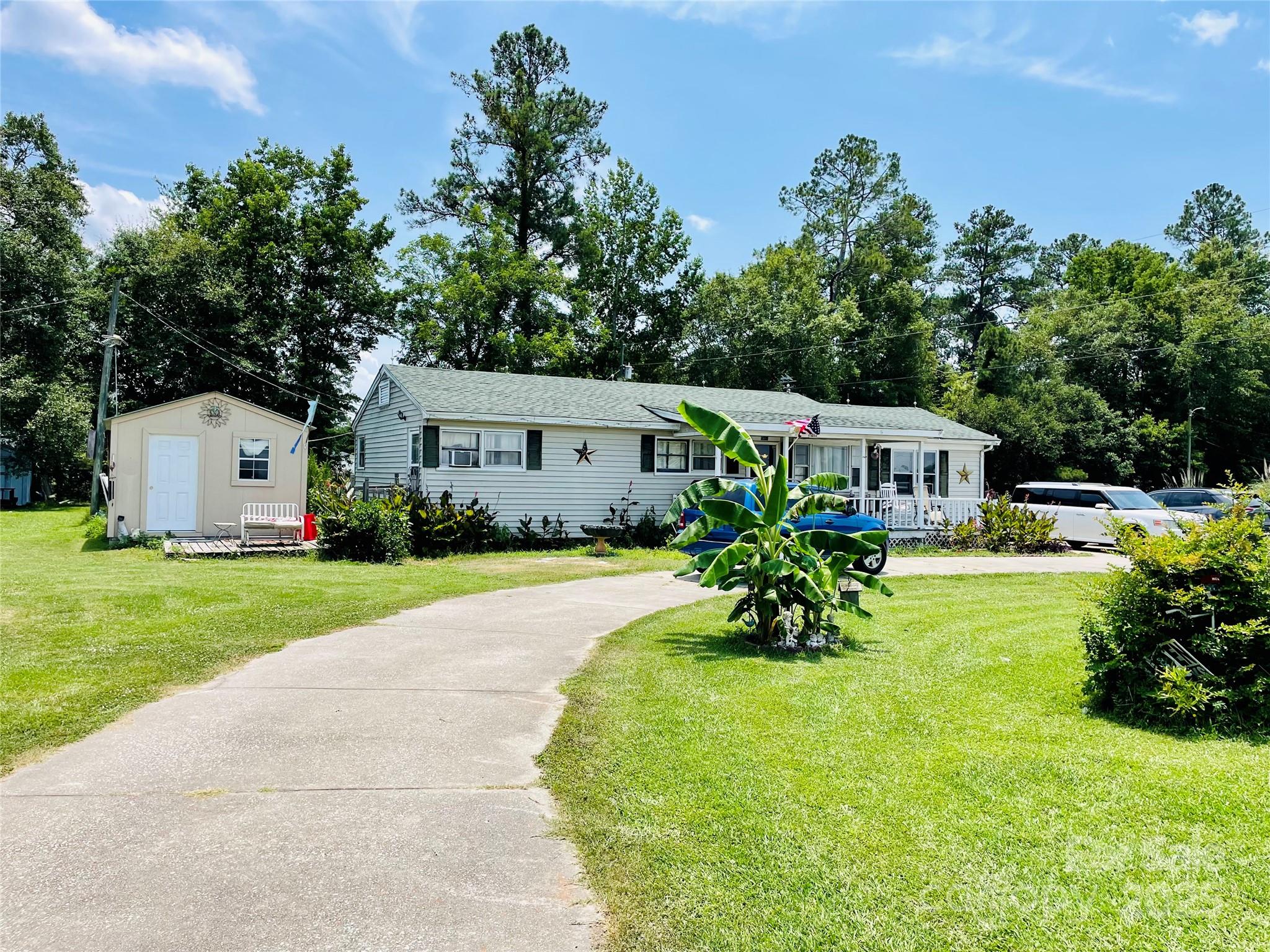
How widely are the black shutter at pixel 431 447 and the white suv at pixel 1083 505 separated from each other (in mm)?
15565

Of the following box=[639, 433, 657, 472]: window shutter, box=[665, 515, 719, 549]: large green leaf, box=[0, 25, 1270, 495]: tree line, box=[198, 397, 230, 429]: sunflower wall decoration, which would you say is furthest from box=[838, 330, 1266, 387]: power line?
box=[665, 515, 719, 549]: large green leaf

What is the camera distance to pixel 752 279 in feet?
131

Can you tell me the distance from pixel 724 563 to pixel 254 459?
15.0 m

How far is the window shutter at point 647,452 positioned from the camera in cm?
2195

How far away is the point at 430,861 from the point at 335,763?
1499 millimetres

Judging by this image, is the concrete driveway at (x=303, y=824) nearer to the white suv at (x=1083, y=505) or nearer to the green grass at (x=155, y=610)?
the green grass at (x=155, y=610)

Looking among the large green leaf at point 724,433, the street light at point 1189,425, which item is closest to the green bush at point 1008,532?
the large green leaf at point 724,433

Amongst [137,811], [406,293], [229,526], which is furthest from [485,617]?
[406,293]

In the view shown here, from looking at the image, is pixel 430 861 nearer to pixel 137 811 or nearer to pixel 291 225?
pixel 137 811

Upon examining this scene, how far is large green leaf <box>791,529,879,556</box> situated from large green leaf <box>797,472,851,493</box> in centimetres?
52

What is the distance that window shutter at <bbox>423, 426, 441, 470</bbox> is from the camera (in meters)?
19.3

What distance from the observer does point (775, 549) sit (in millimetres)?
8422

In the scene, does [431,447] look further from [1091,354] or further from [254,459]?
[1091,354]

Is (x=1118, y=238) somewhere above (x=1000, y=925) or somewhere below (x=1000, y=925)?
above
